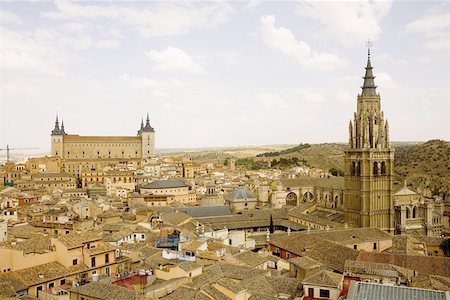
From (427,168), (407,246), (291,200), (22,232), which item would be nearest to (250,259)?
(407,246)

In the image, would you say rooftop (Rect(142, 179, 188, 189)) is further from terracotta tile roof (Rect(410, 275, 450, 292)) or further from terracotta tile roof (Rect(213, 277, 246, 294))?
terracotta tile roof (Rect(410, 275, 450, 292))

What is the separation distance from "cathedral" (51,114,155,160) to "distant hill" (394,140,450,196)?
Result: 66402 millimetres

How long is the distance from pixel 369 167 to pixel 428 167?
52931 millimetres

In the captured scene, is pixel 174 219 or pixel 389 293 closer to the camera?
pixel 389 293

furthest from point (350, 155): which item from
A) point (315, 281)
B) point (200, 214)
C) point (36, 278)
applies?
point (36, 278)

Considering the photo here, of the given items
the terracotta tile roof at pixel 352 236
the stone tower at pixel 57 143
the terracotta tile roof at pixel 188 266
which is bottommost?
the terracotta tile roof at pixel 352 236

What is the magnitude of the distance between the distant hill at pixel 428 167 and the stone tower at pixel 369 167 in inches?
1021

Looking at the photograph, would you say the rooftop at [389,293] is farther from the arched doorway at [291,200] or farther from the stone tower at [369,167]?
the arched doorway at [291,200]

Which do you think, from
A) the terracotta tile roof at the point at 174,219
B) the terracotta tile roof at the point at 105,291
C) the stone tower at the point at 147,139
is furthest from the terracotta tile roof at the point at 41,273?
the stone tower at the point at 147,139

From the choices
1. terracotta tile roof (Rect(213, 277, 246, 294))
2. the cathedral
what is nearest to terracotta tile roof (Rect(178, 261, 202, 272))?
terracotta tile roof (Rect(213, 277, 246, 294))

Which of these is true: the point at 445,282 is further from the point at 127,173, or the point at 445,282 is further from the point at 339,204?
the point at 127,173

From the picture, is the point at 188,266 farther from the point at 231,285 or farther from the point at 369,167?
the point at 369,167

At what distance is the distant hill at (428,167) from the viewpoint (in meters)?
76.7

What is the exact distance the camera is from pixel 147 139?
132375 millimetres
